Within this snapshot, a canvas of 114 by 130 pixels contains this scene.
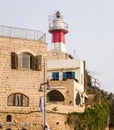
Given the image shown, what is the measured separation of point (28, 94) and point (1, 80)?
286 cm

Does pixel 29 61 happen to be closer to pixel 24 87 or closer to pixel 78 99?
pixel 24 87

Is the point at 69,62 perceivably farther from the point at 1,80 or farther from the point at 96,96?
the point at 1,80

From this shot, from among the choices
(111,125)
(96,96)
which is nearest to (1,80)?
(96,96)

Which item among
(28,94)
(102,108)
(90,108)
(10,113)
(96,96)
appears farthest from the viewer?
(96,96)

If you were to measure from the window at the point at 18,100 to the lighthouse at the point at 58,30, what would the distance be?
2472 centimetres

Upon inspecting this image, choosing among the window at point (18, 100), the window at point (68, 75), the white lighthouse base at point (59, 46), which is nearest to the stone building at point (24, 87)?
the window at point (18, 100)

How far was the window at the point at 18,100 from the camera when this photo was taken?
42.7m

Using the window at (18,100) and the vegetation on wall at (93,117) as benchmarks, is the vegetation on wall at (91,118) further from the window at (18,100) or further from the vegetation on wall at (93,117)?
the window at (18,100)

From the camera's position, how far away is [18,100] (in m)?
43.0

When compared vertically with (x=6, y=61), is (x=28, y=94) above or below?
below

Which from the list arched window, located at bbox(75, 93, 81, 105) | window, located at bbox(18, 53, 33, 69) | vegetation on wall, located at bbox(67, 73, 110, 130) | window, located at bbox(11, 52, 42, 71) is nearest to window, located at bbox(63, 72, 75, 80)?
arched window, located at bbox(75, 93, 81, 105)

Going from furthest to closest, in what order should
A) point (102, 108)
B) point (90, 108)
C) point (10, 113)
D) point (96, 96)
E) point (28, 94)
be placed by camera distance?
1. point (96, 96)
2. point (102, 108)
3. point (90, 108)
4. point (28, 94)
5. point (10, 113)

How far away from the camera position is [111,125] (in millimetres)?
58312

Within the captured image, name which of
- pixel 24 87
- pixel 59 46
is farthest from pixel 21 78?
pixel 59 46
